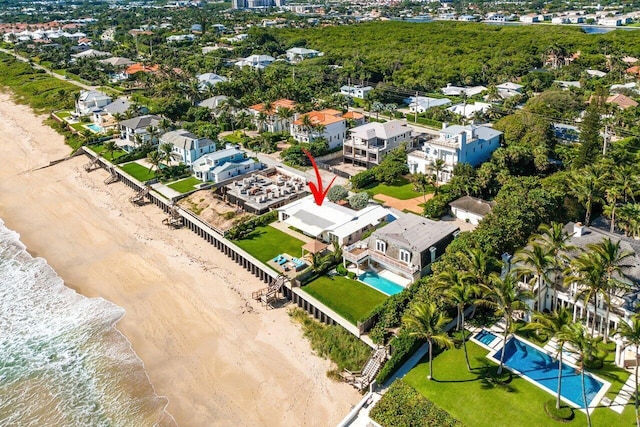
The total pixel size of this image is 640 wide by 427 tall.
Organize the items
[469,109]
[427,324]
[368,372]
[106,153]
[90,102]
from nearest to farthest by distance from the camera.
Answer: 1. [427,324]
2. [368,372]
3. [106,153]
4. [469,109]
5. [90,102]

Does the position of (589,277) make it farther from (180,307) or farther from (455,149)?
(455,149)

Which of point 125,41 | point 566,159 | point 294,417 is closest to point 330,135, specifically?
point 566,159

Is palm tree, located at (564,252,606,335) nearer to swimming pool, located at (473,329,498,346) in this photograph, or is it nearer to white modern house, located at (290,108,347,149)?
swimming pool, located at (473,329,498,346)

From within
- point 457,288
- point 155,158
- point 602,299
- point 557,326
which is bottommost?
point 155,158

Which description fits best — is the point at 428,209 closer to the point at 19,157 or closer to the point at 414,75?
the point at 19,157

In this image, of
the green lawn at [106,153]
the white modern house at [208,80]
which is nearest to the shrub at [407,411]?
the green lawn at [106,153]

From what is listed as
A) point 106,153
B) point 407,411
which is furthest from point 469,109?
point 407,411

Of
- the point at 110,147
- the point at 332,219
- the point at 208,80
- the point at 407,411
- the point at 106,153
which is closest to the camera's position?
the point at 407,411
